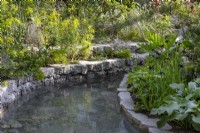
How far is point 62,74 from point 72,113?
5.97ft

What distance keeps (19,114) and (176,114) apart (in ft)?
7.87

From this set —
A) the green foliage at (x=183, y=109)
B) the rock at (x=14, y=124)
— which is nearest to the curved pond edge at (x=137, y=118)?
the green foliage at (x=183, y=109)

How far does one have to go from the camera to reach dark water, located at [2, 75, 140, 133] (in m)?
4.64

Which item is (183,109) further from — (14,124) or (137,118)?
(14,124)

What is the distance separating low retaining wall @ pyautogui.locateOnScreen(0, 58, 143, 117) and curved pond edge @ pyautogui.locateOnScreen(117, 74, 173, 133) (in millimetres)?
1563

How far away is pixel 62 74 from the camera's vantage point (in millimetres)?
6988

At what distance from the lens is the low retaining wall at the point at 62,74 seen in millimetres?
5508

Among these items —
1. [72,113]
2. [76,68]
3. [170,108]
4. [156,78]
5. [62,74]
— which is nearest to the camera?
[170,108]

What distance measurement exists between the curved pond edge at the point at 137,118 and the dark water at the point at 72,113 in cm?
12

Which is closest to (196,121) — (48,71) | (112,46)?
(48,71)

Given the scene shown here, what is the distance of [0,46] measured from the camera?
19.3 feet

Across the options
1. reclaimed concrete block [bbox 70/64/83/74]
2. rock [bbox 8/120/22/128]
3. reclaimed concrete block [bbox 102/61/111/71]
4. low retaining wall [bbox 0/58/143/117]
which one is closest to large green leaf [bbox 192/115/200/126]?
A: rock [bbox 8/120/22/128]

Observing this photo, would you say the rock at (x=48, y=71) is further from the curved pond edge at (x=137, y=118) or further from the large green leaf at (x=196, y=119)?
the large green leaf at (x=196, y=119)

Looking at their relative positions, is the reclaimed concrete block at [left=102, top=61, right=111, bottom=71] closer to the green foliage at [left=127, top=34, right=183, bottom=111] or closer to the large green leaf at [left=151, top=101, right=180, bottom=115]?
the green foliage at [left=127, top=34, right=183, bottom=111]
